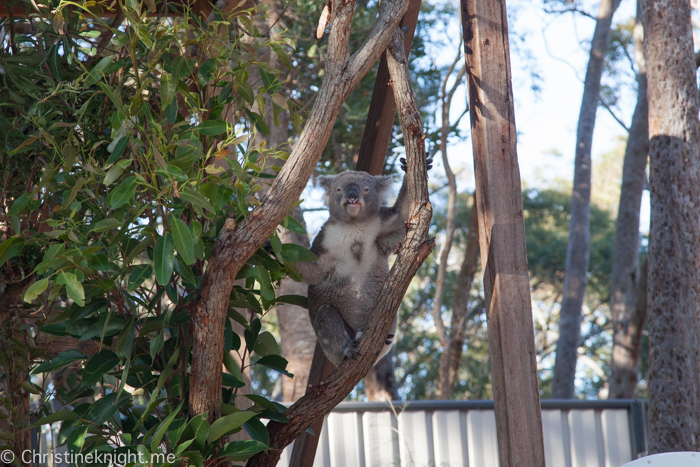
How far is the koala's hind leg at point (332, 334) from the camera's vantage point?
8.32ft

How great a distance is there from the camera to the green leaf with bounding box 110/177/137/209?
159 cm

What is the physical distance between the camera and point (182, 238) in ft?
5.25

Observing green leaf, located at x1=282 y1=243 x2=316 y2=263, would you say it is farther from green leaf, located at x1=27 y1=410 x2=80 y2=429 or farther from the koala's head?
green leaf, located at x1=27 y1=410 x2=80 y2=429

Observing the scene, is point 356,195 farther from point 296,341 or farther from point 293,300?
point 296,341

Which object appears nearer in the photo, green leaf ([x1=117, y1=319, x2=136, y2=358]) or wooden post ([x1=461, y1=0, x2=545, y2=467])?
green leaf ([x1=117, y1=319, x2=136, y2=358])

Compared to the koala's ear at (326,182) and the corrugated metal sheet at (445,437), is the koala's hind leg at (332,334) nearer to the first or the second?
the koala's ear at (326,182)

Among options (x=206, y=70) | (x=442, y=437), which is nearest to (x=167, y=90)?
(x=206, y=70)

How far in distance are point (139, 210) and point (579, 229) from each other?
866 cm

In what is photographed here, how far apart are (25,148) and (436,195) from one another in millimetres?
11643

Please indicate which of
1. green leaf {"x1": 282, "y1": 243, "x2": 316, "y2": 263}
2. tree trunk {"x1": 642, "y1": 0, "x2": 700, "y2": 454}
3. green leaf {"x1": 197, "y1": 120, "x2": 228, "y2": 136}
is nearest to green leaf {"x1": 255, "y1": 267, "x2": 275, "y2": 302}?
green leaf {"x1": 282, "y1": 243, "x2": 316, "y2": 263}

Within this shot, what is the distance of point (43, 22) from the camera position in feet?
6.92

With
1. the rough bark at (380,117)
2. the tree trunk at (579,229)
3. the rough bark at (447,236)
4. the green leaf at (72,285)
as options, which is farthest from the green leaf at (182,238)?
the tree trunk at (579,229)

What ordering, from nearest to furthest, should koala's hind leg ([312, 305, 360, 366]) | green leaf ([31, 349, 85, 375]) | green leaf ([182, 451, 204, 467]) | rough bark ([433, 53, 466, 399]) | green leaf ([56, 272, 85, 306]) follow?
1. green leaf ([56, 272, 85, 306])
2. green leaf ([182, 451, 204, 467])
3. green leaf ([31, 349, 85, 375])
4. koala's hind leg ([312, 305, 360, 366])
5. rough bark ([433, 53, 466, 399])

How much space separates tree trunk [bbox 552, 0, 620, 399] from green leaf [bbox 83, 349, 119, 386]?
24.1 ft
